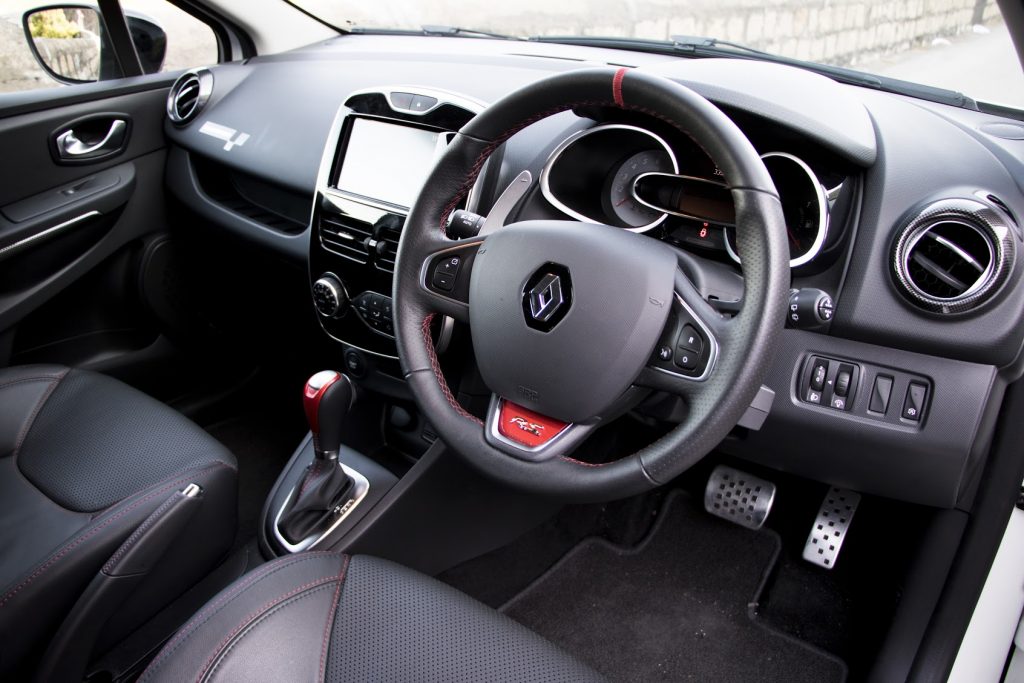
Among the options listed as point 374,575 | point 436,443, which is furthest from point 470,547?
point 374,575

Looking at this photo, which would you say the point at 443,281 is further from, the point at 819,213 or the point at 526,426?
the point at 819,213

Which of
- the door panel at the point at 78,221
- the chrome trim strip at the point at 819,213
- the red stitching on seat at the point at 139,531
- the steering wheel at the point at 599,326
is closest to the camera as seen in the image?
the steering wheel at the point at 599,326

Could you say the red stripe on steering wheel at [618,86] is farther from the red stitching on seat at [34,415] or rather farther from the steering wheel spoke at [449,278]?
the red stitching on seat at [34,415]

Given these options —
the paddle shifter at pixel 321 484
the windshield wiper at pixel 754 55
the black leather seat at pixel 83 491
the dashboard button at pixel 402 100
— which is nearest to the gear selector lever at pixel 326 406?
the paddle shifter at pixel 321 484

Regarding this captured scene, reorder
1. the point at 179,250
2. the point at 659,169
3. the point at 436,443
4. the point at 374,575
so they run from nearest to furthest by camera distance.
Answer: the point at 374,575
the point at 659,169
the point at 436,443
the point at 179,250

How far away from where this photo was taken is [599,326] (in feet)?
3.25

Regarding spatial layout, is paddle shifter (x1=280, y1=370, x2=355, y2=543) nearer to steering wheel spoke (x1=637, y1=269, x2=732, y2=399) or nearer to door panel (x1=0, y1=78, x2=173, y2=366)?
steering wheel spoke (x1=637, y1=269, x2=732, y2=399)

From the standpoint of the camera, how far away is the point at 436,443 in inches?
60.2

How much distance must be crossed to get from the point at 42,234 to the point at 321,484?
1.00 m

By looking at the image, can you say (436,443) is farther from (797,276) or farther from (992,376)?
(992,376)

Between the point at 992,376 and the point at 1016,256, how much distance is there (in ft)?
0.67

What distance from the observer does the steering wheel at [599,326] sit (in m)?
0.93

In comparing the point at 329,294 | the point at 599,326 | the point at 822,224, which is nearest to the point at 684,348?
the point at 599,326

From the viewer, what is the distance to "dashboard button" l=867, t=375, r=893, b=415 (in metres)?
1.25
